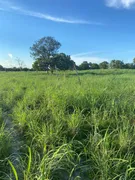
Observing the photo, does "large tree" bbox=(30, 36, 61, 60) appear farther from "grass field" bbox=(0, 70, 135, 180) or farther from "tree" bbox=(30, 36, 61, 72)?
"grass field" bbox=(0, 70, 135, 180)

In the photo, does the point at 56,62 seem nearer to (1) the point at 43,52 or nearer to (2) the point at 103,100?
(1) the point at 43,52

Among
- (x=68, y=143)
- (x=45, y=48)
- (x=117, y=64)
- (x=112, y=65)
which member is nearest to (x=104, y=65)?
(x=112, y=65)

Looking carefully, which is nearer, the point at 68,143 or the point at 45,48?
the point at 68,143

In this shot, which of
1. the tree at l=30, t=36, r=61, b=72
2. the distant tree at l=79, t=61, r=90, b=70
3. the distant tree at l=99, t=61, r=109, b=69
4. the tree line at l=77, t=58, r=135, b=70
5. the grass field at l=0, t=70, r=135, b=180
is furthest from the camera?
the distant tree at l=99, t=61, r=109, b=69

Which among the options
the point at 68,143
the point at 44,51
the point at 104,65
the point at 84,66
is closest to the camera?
the point at 68,143

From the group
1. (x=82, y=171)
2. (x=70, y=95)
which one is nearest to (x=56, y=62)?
(x=70, y=95)

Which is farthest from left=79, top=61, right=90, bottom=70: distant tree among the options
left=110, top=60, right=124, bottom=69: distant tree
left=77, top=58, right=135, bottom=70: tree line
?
left=110, top=60, right=124, bottom=69: distant tree

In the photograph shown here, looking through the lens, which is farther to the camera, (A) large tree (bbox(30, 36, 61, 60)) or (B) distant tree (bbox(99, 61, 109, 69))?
(B) distant tree (bbox(99, 61, 109, 69))

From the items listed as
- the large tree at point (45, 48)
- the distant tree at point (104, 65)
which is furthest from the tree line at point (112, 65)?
the large tree at point (45, 48)

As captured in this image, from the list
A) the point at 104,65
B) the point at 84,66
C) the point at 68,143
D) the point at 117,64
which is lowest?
the point at 68,143

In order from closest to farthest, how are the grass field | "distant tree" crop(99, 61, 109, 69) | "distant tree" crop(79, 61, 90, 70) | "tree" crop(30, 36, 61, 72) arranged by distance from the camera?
1. the grass field
2. "tree" crop(30, 36, 61, 72)
3. "distant tree" crop(79, 61, 90, 70)
4. "distant tree" crop(99, 61, 109, 69)

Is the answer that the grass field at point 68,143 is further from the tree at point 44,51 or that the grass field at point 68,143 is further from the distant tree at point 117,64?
the distant tree at point 117,64

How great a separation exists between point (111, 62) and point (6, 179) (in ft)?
172

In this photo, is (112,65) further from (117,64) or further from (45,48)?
(45,48)
